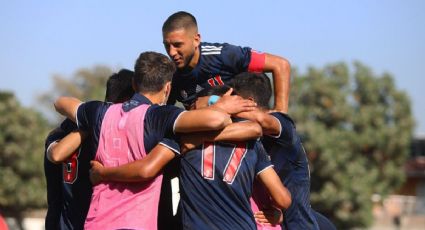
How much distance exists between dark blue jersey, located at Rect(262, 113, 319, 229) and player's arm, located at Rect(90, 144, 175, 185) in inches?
36.0

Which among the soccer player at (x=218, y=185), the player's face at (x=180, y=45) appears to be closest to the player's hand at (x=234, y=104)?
the soccer player at (x=218, y=185)

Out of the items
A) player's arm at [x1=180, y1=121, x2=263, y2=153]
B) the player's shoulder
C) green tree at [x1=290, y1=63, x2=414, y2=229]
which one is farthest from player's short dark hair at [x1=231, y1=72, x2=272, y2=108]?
green tree at [x1=290, y1=63, x2=414, y2=229]

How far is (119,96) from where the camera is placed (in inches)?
256

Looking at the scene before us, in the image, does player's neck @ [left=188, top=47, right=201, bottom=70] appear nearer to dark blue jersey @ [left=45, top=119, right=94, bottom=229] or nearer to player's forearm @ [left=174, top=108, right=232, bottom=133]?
dark blue jersey @ [left=45, top=119, right=94, bottom=229]

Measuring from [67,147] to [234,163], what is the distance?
4.17 ft

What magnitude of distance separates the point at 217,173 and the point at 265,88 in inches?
32.3

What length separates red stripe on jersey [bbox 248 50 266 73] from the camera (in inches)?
271

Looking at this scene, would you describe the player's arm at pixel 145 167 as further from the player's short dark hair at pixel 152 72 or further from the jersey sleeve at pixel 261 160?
the jersey sleeve at pixel 261 160

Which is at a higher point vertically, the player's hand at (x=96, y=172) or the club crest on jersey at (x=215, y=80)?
the club crest on jersey at (x=215, y=80)

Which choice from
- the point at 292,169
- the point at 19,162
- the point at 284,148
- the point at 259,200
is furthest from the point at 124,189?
the point at 19,162

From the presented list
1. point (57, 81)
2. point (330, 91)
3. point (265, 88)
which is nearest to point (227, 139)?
point (265, 88)

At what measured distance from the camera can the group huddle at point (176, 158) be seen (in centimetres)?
562

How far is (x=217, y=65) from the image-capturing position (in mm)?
6891

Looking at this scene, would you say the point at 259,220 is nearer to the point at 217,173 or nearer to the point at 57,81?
the point at 217,173
